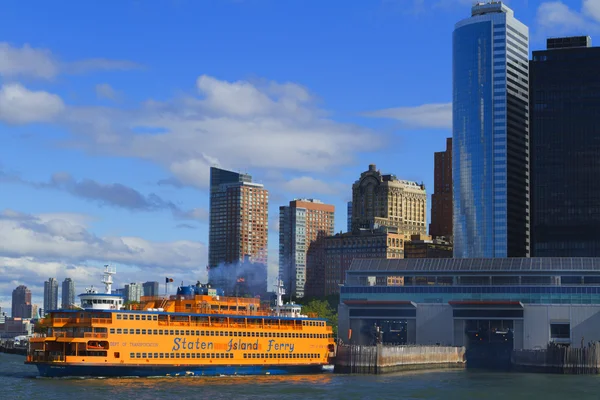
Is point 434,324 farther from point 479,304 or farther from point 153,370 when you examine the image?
point 153,370

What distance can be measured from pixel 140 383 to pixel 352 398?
24928mm

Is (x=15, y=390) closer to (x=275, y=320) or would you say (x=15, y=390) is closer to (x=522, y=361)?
(x=275, y=320)

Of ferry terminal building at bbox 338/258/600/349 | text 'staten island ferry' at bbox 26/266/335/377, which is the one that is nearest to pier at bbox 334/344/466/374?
text 'staten island ferry' at bbox 26/266/335/377

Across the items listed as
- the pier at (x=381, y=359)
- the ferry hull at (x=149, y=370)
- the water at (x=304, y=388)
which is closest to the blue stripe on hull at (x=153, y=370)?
the ferry hull at (x=149, y=370)

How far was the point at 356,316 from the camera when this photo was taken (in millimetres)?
185500

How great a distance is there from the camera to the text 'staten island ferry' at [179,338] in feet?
393

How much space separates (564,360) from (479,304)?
28625mm

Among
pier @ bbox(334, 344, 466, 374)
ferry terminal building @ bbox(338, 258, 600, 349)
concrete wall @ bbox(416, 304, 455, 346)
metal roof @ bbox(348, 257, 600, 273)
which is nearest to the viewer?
pier @ bbox(334, 344, 466, 374)

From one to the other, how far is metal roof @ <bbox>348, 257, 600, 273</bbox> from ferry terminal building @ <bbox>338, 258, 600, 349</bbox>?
0.58ft

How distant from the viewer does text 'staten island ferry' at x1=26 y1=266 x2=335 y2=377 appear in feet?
393

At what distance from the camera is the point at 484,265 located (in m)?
188

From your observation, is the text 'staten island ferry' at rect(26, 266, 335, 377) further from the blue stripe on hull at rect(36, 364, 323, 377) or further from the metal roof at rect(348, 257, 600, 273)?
the metal roof at rect(348, 257, 600, 273)

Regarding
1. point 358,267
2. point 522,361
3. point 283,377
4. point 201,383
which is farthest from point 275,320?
point 358,267

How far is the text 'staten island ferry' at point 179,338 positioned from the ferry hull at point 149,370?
4.5 inches
